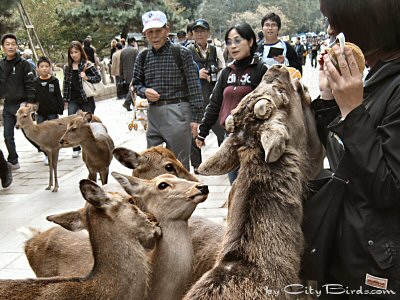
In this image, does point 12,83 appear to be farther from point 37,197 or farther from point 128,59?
point 128,59

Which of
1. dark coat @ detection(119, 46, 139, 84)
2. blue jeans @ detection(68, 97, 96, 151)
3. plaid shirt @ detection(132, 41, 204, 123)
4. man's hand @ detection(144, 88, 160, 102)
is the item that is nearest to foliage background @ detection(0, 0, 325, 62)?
dark coat @ detection(119, 46, 139, 84)

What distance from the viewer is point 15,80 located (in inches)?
398

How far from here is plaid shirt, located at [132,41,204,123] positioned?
20.0ft

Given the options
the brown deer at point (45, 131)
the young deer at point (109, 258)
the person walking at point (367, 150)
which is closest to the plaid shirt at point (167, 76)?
the young deer at point (109, 258)

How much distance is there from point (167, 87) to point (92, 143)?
2533 mm

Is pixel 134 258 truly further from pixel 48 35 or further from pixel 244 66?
pixel 48 35

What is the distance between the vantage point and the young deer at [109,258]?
9.41 feet

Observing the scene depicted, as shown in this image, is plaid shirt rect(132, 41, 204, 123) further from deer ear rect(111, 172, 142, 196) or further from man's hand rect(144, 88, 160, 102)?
deer ear rect(111, 172, 142, 196)

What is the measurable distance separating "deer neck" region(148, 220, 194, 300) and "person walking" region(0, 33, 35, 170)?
25.4ft

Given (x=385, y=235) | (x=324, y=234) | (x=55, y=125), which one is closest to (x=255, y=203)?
(x=324, y=234)

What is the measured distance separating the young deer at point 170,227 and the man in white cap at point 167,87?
2.64 meters

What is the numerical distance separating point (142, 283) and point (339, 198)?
142cm

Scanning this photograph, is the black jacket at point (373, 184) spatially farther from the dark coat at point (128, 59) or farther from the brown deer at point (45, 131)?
the dark coat at point (128, 59)

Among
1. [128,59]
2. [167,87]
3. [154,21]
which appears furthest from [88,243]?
[128,59]
